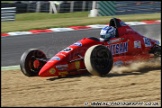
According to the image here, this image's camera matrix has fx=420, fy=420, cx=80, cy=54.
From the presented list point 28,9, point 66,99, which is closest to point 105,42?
point 66,99

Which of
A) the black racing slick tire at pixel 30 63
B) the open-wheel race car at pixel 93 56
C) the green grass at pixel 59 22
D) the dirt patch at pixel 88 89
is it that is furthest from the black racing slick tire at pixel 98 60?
the green grass at pixel 59 22

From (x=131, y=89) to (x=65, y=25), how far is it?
10347mm

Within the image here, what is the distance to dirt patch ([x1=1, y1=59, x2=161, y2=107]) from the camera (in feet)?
19.6

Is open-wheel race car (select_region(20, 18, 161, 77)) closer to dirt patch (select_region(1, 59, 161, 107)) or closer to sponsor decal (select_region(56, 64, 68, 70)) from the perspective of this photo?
sponsor decal (select_region(56, 64, 68, 70))

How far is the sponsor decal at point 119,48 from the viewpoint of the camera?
876cm

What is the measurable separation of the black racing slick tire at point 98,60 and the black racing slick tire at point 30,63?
1.27 metres

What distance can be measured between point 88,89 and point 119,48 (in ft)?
7.47

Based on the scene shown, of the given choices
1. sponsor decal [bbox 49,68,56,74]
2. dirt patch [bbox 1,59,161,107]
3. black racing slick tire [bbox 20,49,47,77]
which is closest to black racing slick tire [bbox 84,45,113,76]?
dirt patch [bbox 1,59,161,107]

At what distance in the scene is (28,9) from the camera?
101 feet

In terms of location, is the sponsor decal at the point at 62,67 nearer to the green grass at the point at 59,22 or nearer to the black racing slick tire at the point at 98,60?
the black racing slick tire at the point at 98,60

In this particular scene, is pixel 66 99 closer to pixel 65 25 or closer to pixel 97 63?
pixel 97 63

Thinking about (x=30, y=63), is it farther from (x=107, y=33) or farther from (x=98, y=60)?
(x=107, y=33)

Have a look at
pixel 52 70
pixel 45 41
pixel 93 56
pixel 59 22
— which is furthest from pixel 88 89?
pixel 59 22

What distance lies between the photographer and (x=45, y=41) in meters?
13.3
